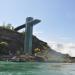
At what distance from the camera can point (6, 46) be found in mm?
100062

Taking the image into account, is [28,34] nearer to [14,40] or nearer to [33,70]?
[14,40]

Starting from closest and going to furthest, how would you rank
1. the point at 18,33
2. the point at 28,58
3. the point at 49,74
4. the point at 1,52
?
the point at 49,74, the point at 28,58, the point at 1,52, the point at 18,33

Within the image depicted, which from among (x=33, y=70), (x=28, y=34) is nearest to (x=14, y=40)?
(x=28, y=34)

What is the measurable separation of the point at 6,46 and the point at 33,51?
12336 mm

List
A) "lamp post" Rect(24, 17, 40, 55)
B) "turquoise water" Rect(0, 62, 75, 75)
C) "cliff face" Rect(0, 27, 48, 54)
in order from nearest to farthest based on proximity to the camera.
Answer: "turquoise water" Rect(0, 62, 75, 75)
"lamp post" Rect(24, 17, 40, 55)
"cliff face" Rect(0, 27, 48, 54)

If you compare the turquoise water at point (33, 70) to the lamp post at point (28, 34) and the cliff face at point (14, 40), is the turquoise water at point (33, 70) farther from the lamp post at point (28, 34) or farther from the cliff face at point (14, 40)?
the cliff face at point (14, 40)

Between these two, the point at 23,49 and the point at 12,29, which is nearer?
the point at 23,49

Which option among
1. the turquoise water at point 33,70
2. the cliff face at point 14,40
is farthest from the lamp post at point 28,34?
the turquoise water at point 33,70

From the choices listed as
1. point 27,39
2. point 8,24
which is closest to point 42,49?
point 27,39

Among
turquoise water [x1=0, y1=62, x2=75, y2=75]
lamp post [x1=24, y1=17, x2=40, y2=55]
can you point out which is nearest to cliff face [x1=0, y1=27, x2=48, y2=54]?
lamp post [x1=24, y1=17, x2=40, y2=55]

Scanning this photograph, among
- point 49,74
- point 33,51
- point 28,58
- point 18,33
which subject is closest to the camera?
point 49,74

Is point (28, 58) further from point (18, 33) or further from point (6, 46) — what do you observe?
point (18, 33)

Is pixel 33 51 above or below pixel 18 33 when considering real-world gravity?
below

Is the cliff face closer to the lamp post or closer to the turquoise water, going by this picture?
the lamp post
